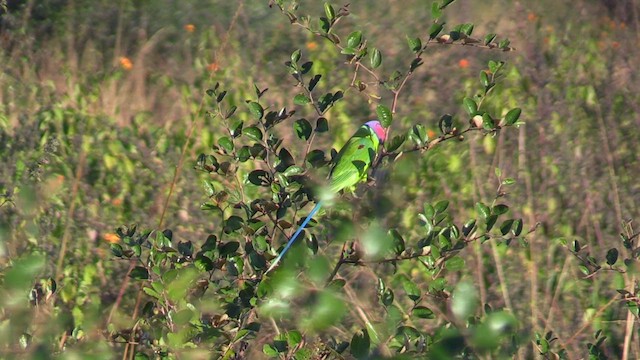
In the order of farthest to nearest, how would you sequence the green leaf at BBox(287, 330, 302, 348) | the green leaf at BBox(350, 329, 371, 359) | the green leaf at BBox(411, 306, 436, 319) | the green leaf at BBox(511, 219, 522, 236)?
the green leaf at BBox(511, 219, 522, 236)
the green leaf at BBox(411, 306, 436, 319)
the green leaf at BBox(287, 330, 302, 348)
the green leaf at BBox(350, 329, 371, 359)

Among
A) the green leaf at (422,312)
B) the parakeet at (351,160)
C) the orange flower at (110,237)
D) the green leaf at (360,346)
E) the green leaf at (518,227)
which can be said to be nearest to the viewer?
the green leaf at (360,346)

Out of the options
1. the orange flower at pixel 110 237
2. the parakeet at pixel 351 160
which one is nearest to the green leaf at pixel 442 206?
the parakeet at pixel 351 160

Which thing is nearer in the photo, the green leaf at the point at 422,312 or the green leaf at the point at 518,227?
the green leaf at the point at 422,312

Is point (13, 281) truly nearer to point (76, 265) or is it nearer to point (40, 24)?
point (76, 265)

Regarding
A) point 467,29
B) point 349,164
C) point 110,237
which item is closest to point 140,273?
point 349,164

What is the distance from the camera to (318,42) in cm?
605

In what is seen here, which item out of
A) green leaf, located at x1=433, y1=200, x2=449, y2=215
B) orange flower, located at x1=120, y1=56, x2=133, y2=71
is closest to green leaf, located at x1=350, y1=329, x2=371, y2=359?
green leaf, located at x1=433, y1=200, x2=449, y2=215

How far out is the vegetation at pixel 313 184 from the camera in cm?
180

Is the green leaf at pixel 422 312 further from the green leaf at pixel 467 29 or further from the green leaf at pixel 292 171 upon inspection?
the green leaf at pixel 467 29

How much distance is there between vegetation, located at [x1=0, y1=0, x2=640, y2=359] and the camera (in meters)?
1.80

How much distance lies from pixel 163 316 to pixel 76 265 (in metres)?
1.83

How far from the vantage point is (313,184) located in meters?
1.92

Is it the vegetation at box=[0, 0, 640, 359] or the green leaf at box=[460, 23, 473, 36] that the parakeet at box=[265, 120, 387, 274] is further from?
the green leaf at box=[460, 23, 473, 36]

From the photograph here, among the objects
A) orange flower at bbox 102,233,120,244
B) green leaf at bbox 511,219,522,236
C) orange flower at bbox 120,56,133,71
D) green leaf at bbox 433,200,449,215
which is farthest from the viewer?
orange flower at bbox 120,56,133,71
